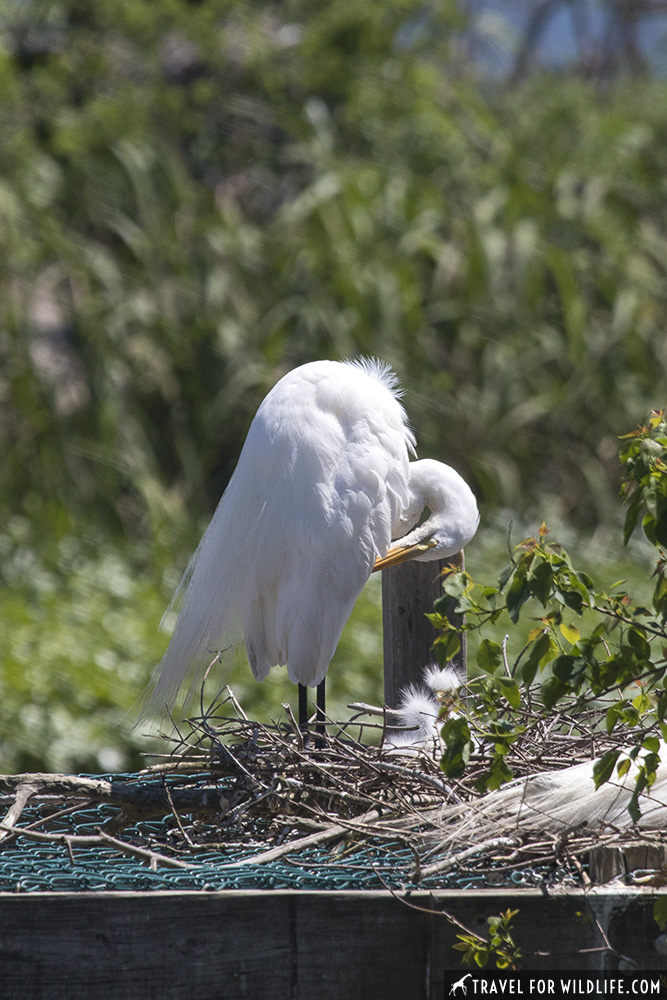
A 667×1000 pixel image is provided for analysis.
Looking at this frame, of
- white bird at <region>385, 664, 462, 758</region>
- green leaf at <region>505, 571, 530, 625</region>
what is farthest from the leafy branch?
white bird at <region>385, 664, 462, 758</region>

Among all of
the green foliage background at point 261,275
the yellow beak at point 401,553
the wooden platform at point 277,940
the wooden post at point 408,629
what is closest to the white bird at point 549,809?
the wooden platform at point 277,940

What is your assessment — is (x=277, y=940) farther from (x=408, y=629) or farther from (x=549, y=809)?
(x=408, y=629)

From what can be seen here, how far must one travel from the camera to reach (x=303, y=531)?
9.19 feet

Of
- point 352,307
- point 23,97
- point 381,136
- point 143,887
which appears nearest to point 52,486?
point 352,307

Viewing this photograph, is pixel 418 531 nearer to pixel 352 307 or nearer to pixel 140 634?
pixel 140 634

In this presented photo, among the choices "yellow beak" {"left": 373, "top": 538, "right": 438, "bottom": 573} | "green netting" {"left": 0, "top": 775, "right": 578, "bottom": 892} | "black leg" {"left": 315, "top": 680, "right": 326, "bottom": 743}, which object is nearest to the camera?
"green netting" {"left": 0, "top": 775, "right": 578, "bottom": 892}

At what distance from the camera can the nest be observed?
1.86 m

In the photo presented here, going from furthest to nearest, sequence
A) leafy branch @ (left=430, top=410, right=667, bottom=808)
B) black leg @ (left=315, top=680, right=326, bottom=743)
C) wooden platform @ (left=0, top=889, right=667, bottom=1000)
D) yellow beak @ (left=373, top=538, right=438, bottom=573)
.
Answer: yellow beak @ (left=373, top=538, right=438, bottom=573) < black leg @ (left=315, top=680, right=326, bottom=743) < wooden platform @ (left=0, top=889, right=667, bottom=1000) < leafy branch @ (left=430, top=410, right=667, bottom=808)

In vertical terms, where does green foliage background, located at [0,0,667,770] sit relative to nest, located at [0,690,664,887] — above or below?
above

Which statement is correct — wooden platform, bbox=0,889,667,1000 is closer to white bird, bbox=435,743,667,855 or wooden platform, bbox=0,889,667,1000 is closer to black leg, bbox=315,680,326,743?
white bird, bbox=435,743,667,855

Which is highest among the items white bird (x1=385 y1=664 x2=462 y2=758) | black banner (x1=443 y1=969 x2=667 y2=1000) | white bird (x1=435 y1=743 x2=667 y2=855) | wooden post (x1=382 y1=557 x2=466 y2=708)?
wooden post (x1=382 y1=557 x2=466 y2=708)

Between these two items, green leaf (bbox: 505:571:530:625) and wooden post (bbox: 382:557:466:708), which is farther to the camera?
wooden post (bbox: 382:557:466:708)

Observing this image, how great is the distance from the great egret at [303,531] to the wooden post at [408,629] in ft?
0.25

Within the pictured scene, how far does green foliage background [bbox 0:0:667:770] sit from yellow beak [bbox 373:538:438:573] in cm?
219
